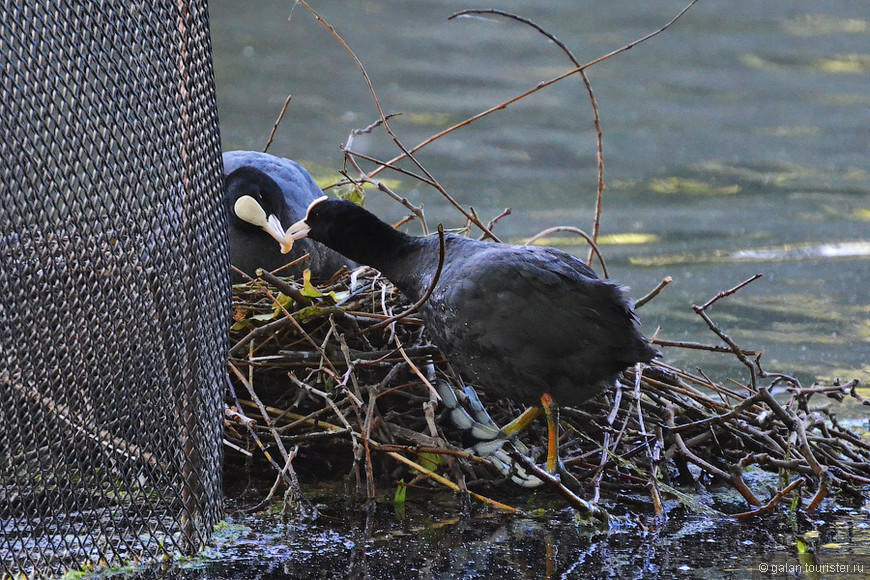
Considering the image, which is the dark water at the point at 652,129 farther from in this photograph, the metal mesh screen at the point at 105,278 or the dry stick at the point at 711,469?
the metal mesh screen at the point at 105,278

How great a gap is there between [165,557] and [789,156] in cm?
640

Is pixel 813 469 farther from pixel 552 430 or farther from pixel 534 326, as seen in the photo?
pixel 534 326

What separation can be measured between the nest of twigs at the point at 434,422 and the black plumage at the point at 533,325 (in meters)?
0.17

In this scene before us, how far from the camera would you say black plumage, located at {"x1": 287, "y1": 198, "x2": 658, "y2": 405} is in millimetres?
2768

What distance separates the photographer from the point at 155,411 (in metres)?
2.36

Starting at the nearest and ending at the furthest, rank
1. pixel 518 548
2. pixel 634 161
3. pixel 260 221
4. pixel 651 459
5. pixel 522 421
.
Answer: pixel 518 548 < pixel 651 459 < pixel 522 421 < pixel 260 221 < pixel 634 161

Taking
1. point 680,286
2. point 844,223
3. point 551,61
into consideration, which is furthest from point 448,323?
point 551,61

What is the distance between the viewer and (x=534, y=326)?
277 cm

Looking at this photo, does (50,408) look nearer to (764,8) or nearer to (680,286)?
(680,286)

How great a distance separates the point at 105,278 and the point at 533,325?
39.7 inches

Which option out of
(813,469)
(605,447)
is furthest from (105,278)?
(813,469)

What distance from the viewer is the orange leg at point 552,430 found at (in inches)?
112

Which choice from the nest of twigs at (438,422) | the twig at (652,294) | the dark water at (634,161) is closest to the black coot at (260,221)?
the nest of twigs at (438,422)

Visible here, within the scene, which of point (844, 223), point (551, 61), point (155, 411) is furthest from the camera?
point (551, 61)
